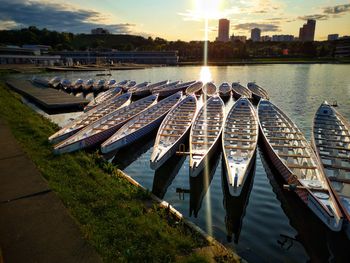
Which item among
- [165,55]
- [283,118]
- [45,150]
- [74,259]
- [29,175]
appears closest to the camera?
[74,259]

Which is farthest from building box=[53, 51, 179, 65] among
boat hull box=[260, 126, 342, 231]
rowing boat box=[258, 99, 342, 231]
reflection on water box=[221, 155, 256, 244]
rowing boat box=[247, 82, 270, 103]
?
boat hull box=[260, 126, 342, 231]

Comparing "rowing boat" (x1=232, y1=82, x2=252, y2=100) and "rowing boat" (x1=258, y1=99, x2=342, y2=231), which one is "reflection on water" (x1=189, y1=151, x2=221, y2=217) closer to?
"rowing boat" (x1=258, y1=99, x2=342, y2=231)

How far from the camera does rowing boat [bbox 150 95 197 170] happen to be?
54.3ft

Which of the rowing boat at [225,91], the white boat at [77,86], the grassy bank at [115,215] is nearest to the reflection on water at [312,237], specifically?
the grassy bank at [115,215]

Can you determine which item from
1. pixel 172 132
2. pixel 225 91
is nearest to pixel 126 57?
pixel 225 91

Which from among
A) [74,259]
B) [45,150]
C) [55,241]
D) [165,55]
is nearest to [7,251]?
[55,241]

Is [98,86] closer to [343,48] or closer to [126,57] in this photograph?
[126,57]

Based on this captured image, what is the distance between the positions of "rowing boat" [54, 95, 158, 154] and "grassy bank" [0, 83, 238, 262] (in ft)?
5.57

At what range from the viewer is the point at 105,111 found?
2912 cm

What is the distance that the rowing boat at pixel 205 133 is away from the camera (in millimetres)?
15516

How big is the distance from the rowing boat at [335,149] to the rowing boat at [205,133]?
6.76 m

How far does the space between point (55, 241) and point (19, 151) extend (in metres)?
9.02

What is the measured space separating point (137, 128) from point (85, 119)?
6.08 metres

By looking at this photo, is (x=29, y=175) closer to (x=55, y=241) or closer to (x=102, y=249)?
(x=55, y=241)
